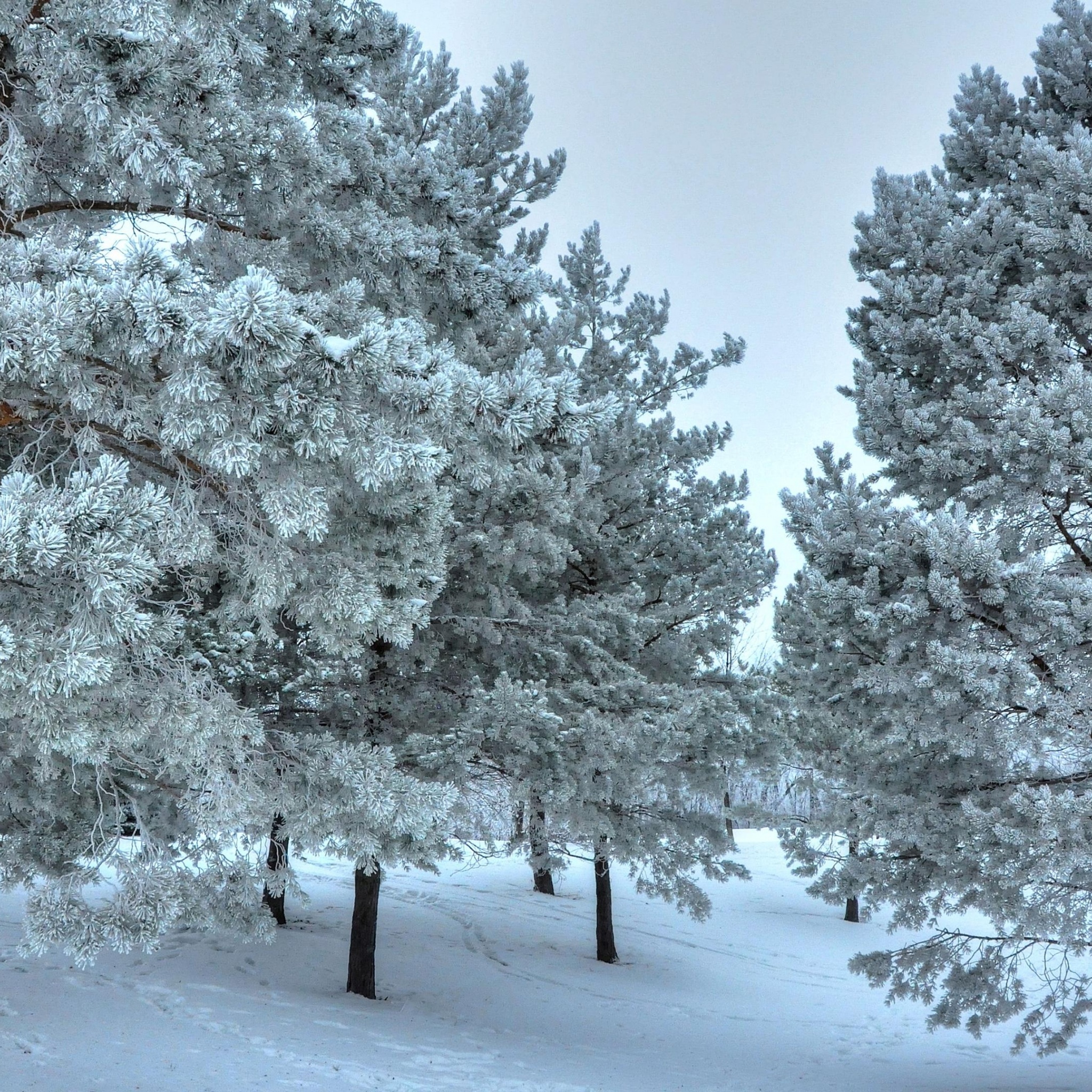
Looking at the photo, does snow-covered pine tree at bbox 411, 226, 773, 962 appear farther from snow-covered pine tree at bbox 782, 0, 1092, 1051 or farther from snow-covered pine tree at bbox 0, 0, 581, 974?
snow-covered pine tree at bbox 782, 0, 1092, 1051

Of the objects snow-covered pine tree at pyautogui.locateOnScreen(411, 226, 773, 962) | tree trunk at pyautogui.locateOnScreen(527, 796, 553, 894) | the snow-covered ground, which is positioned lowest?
the snow-covered ground

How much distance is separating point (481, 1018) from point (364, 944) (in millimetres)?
1605

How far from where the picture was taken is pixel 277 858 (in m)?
7.17

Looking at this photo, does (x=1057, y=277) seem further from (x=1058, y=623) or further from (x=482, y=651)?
(x=482, y=651)

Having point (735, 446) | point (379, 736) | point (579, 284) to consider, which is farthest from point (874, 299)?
point (379, 736)

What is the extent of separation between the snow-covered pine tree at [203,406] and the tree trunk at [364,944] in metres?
3.61

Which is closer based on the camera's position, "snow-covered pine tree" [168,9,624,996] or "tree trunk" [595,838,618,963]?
"snow-covered pine tree" [168,9,624,996]

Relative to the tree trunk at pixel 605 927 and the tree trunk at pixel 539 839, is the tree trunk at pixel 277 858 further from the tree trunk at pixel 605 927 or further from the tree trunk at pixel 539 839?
the tree trunk at pixel 605 927

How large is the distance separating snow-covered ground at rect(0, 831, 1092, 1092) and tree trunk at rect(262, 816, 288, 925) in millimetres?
491

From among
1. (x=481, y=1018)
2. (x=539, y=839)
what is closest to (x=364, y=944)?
(x=481, y=1018)

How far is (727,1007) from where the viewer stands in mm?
11742

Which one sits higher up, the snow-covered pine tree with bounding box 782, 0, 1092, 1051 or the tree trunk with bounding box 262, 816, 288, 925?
the snow-covered pine tree with bounding box 782, 0, 1092, 1051

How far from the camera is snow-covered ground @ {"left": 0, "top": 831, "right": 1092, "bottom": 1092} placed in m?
7.16

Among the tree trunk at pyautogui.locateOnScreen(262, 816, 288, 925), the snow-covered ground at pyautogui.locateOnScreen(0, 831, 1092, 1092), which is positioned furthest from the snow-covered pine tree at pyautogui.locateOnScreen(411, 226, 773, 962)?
the snow-covered ground at pyautogui.locateOnScreen(0, 831, 1092, 1092)
